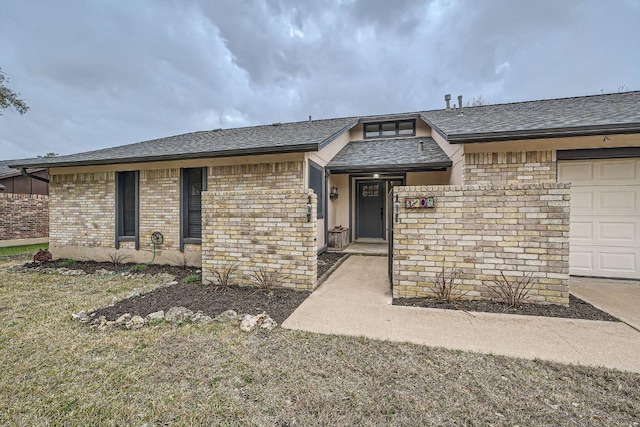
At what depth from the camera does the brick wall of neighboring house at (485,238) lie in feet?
12.3

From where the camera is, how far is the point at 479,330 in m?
3.12

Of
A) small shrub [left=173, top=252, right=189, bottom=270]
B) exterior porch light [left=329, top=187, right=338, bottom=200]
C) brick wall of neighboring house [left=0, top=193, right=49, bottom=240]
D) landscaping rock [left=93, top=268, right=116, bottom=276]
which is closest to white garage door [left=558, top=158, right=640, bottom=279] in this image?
exterior porch light [left=329, top=187, right=338, bottom=200]

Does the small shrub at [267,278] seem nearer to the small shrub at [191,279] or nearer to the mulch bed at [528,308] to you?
the small shrub at [191,279]

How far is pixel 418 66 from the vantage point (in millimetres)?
15859

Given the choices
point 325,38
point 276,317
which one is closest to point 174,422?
point 276,317

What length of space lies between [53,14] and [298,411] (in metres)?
14.9

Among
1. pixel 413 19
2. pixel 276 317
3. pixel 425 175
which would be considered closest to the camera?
pixel 276 317

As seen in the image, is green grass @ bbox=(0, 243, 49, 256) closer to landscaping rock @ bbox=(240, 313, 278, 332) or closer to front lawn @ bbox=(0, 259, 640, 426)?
front lawn @ bbox=(0, 259, 640, 426)

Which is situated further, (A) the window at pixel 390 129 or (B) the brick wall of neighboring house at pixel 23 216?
(B) the brick wall of neighboring house at pixel 23 216

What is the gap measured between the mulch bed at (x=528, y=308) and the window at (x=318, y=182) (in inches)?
149

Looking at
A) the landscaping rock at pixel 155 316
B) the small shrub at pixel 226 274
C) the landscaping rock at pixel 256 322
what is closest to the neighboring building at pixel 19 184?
the small shrub at pixel 226 274

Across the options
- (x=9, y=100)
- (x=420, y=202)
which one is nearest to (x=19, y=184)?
(x=9, y=100)

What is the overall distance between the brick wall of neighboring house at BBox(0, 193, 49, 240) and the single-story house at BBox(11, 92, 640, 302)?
223 inches

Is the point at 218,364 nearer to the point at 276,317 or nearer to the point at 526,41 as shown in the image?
the point at 276,317
